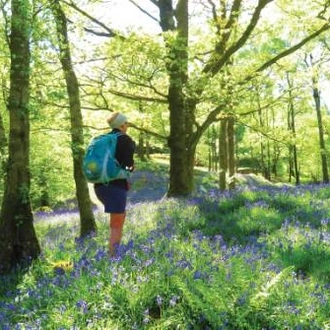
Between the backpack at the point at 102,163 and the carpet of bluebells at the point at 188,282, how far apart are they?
1021 millimetres

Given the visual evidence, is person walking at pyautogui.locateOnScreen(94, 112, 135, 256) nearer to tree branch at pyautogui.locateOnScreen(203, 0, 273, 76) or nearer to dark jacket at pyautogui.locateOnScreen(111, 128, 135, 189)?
dark jacket at pyautogui.locateOnScreen(111, 128, 135, 189)

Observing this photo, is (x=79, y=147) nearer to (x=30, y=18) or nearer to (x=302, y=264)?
(x=30, y=18)

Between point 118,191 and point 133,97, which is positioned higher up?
point 133,97

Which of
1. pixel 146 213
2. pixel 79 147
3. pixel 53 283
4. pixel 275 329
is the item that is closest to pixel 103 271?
pixel 53 283

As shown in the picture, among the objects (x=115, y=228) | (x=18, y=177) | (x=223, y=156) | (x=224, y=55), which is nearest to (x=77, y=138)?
(x=18, y=177)

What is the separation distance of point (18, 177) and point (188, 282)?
3915 millimetres

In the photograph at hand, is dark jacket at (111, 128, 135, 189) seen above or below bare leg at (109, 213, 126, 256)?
A: above

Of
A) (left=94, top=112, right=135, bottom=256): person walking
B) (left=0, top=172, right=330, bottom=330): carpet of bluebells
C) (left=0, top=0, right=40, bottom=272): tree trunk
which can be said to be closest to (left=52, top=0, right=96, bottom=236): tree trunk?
(left=0, top=172, right=330, bottom=330): carpet of bluebells

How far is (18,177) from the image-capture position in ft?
25.0

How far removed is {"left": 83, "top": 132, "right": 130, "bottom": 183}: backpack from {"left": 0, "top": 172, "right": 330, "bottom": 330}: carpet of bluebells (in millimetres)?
1021

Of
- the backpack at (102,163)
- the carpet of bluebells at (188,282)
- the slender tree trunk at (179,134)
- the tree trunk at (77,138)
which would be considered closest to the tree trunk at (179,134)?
the slender tree trunk at (179,134)

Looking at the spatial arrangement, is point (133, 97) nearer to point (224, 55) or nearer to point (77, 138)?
point (224, 55)

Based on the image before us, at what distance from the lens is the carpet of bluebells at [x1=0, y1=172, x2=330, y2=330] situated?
13.9 ft

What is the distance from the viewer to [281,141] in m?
17.5
